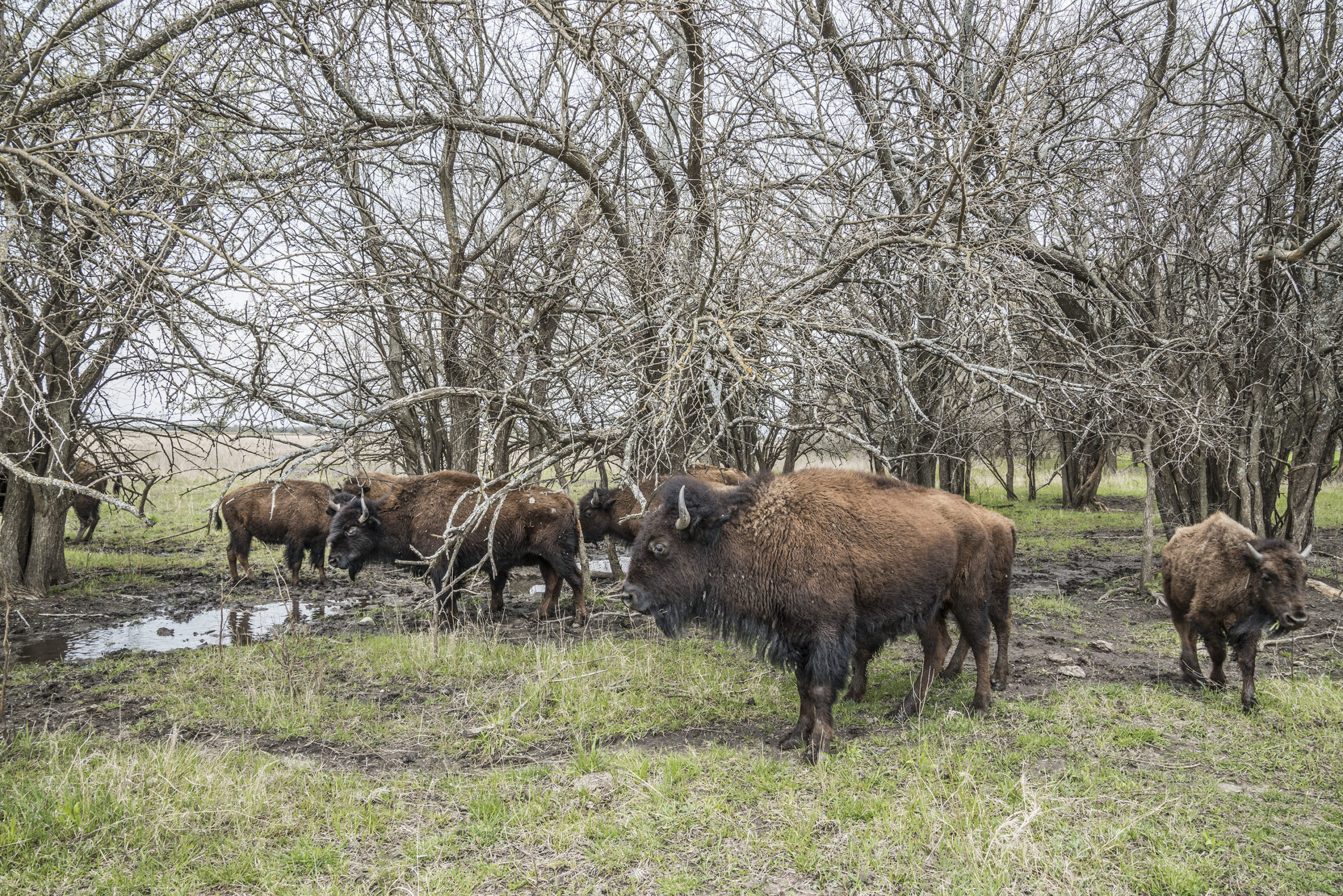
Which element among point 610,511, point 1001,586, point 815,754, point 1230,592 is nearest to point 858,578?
point 815,754

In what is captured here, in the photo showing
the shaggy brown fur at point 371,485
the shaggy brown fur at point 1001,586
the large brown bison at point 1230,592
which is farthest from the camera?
the shaggy brown fur at point 371,485

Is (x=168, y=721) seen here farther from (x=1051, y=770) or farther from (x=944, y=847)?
(x=1051, y=770)

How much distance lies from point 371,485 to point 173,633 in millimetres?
3488

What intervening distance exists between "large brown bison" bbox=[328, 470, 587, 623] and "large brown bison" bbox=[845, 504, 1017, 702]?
4.18 meters

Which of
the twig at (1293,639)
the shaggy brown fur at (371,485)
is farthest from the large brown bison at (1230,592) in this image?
the shaggy brown fur at (371,485)

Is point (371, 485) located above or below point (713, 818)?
above

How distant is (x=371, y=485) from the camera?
1228 cm

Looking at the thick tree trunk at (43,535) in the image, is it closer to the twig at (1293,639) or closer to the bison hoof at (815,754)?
the bison hoof at (815,754)

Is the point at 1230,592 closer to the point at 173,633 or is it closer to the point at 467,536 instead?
the point at 467,536

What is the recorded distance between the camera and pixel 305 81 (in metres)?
7.59

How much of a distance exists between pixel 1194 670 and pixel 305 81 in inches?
386

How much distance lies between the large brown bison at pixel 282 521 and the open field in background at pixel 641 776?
4.19m

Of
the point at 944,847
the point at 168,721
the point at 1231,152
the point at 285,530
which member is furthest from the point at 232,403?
the point at 1231,152

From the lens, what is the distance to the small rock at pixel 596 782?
4.90 m
